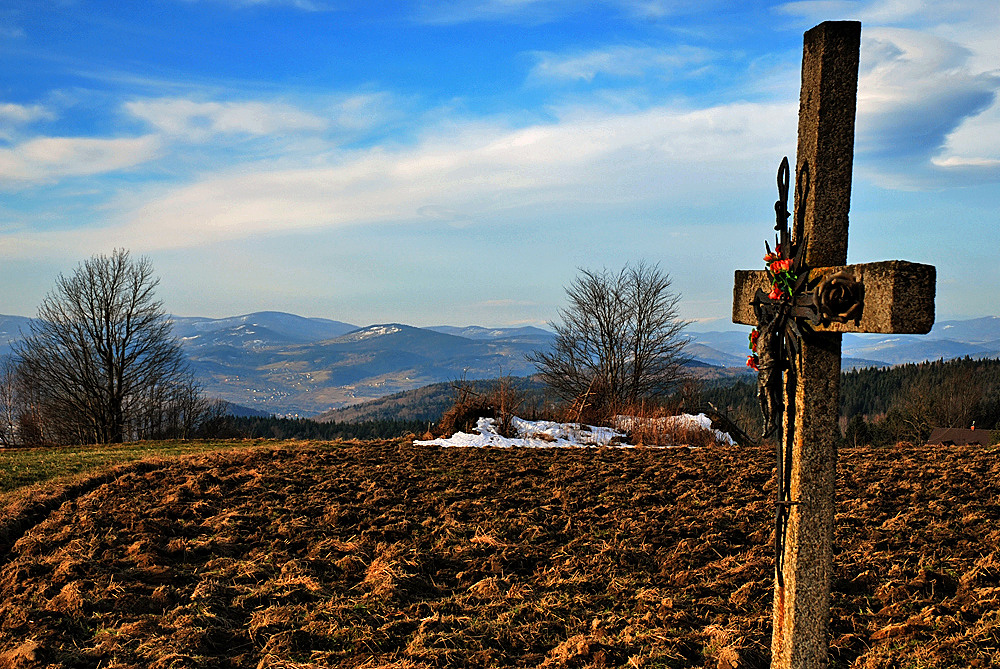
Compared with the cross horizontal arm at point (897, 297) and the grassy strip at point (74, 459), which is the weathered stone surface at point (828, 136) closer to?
the cross horizontal arm at point (897, 297)

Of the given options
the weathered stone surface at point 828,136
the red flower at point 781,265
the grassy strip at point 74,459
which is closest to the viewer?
the weathered stone surface at point 828,136

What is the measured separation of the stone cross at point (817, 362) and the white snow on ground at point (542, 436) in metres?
10.3

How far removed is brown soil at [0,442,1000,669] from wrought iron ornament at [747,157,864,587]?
5.38ft

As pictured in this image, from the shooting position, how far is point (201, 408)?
5556 centimetres

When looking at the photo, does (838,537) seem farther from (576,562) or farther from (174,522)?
(174,522)

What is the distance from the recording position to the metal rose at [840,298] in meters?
2.56

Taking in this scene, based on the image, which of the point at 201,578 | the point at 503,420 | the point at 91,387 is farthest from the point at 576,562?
the point at 91,387

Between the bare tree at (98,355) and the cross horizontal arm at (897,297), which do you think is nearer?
the cross horizontal arm at (897,297)

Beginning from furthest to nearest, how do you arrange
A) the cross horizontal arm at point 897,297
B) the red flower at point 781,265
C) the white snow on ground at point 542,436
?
the white snow on ground at point 542,436 < the red flower at point 781,265 < the cross horizontal arm at point 897,297

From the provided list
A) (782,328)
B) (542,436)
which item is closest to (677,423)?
(542,436)

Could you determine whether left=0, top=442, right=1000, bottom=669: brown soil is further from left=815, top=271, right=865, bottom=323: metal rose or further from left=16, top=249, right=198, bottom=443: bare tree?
left=16, top=249, right=198, bottom=443: bare tree

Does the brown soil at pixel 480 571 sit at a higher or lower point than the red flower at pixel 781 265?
lower

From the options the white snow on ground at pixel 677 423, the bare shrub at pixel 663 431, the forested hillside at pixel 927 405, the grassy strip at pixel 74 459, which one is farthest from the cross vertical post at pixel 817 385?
the forested hillside at pixel 927 405

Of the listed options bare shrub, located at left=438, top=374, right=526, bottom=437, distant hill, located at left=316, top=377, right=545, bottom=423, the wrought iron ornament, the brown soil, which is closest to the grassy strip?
the brown soil
